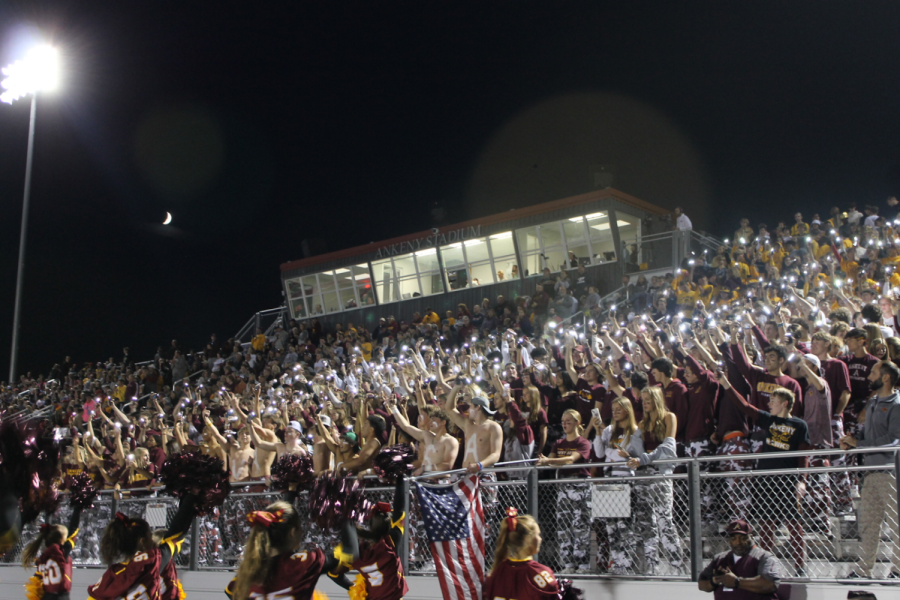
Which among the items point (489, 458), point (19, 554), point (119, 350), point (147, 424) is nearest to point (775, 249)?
point (489, 458)

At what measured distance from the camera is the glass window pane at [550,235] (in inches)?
964

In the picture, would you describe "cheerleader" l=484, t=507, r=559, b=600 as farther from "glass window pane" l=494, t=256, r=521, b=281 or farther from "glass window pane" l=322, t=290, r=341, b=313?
"glass window pane" l=322, t=290, r=341, b=313

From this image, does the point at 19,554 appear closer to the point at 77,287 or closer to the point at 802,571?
the point at 802,571

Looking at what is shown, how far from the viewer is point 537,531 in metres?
4.69

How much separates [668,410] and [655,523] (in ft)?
4.41

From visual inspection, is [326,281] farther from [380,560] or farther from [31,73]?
[380,560]

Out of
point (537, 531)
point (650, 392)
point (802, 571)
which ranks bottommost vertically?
point (802, 571)

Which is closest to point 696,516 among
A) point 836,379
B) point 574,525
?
point 574,525

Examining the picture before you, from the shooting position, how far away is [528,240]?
2502cm

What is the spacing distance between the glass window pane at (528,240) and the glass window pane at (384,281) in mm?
5151

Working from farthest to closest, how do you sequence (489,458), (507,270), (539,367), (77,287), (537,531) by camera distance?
(77,287) → (507,270) → (539,367) → (489,458) → (537,531)

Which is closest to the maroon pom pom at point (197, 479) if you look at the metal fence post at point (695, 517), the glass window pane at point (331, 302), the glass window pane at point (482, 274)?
the metal fence post at point (695, 517)

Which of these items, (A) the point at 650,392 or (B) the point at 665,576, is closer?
(B) the point at 665,576

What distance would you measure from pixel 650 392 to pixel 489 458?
160 centimetres
